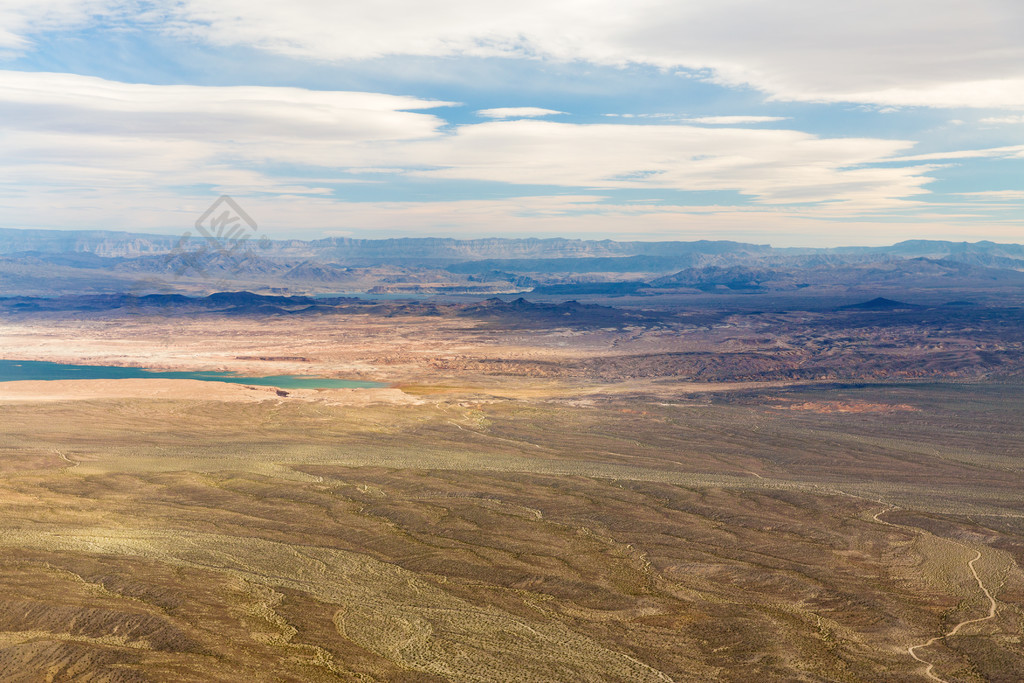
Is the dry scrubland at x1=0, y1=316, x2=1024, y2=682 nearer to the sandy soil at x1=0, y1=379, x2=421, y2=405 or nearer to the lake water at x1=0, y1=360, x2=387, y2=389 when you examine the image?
the sandy soil at x1=0, y1=379, x2=421, y2=405

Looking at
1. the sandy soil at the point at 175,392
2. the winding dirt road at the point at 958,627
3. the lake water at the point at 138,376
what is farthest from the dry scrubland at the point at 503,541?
the lake water at the point at 138,376

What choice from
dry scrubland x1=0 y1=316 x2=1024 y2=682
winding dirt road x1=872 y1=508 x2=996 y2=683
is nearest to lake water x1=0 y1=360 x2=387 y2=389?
dry scrubland x1=0 y1=316 x2=1024 y2=682

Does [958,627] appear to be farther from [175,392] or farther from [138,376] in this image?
[138,376]

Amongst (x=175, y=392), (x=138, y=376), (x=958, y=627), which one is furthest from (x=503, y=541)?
(x=138, y=376)

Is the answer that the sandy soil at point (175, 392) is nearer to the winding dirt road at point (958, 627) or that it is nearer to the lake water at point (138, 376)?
the lake water at point (138, 376)

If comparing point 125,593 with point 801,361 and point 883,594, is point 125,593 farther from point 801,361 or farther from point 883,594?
point 801,361
